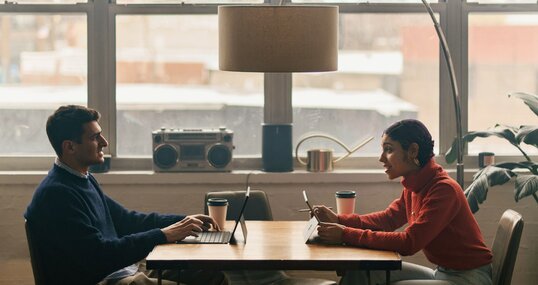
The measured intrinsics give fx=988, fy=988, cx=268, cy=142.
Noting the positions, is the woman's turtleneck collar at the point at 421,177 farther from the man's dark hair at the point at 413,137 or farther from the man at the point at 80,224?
the man at the point at 80,224

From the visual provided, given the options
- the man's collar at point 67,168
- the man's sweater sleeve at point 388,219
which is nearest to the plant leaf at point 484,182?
the man's sweater sleeve at point 388,219

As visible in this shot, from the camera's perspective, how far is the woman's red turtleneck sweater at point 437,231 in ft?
12.3

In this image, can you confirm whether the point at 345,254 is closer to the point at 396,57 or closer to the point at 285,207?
the point at 285,207

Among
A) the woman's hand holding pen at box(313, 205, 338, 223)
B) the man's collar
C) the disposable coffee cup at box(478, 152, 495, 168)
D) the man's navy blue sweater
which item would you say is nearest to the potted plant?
the disposable coffee cup at box(478, 152, 495, 168)

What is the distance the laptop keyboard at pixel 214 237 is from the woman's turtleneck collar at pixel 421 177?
30.0 inches

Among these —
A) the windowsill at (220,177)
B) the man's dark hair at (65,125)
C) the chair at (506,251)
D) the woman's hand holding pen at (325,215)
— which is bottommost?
the chair at (506,251)

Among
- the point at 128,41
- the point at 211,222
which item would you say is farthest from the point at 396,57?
the point at 211,222

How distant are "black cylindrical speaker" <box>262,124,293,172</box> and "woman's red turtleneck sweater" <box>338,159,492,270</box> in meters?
1.38

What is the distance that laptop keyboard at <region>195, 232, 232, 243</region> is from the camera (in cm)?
389

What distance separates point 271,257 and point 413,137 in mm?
797

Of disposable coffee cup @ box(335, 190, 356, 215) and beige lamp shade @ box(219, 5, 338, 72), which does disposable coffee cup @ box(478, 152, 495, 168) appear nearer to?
disposable coffee cup @ box(335, 190, 356, 215)

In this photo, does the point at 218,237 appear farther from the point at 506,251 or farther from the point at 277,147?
the point at 277,147

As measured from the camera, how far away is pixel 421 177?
3941 mm

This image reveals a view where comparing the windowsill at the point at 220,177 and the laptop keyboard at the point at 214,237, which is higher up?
the windowsill at the point at 220,177
